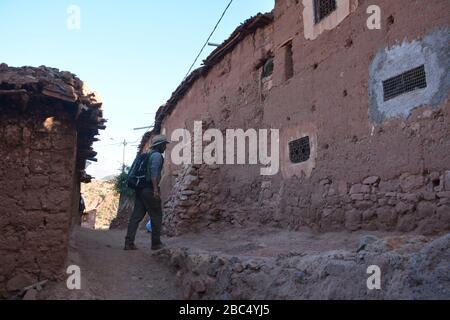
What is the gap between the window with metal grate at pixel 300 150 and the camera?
6406mm

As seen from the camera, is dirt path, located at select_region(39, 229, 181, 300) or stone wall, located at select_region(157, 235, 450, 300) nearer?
stone wall, located at select_region(157, 235, 450, 300)

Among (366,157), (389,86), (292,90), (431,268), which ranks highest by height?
(292,90)

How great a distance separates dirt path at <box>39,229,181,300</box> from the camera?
12.1 ft

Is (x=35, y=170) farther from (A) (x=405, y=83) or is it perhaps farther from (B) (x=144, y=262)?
(A) (x=405, y=83)

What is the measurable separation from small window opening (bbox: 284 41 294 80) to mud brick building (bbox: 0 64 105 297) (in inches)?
165

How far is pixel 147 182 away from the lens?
562 cm

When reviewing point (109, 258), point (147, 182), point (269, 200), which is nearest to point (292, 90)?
point (269, 200)

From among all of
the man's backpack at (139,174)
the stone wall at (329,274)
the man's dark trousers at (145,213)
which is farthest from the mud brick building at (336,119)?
the man's backpack at (139,174)

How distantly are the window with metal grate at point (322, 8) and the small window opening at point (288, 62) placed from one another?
32.5 inches

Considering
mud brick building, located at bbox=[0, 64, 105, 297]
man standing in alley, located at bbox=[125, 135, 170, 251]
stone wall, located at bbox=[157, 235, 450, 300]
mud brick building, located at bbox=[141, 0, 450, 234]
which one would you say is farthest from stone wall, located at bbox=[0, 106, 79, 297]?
mud brick building, located at bbox=[141, 0, 450, 234]

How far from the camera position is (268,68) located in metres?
7.86

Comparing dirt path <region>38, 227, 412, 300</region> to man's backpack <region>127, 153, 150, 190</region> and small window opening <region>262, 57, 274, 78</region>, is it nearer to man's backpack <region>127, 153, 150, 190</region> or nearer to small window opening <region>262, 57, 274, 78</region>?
man's backpack <region>127, 153, 150, 190</region>

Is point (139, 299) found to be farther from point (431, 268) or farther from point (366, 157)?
point (366, 157)
